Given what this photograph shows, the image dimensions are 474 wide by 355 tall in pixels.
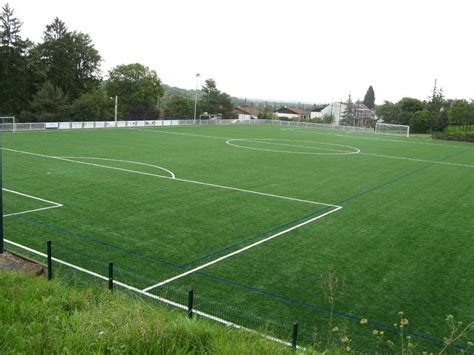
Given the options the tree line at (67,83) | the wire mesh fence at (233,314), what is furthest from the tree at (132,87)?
the wire mesh fence at (233,314)

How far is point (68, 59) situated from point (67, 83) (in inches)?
147

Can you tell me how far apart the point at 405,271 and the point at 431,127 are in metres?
75.4

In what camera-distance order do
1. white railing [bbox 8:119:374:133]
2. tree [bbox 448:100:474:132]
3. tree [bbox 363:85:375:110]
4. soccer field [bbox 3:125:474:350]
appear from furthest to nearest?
tree [bbox 363:85:375:110], tree [bbox 448:100:474:132], white railing [bbox 8:119:374:133], soccer field [bbox 3:125:474:350]

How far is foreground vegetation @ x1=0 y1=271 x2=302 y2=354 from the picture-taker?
16.4 ft

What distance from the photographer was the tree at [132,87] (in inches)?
3250

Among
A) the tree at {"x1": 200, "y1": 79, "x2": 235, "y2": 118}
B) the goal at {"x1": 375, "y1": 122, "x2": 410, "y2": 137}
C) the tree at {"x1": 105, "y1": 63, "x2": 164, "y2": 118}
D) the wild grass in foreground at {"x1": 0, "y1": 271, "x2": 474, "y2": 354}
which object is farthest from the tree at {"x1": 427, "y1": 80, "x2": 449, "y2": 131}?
the wild grass in foreground at {"x1": 0, "y1": 271, "x2": 474, "y2": 354}

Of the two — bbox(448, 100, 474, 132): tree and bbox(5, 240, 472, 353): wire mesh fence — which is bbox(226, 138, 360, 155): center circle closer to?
bbox(5, 240, 472, 353): wire mesh fence

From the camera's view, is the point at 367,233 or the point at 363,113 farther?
the point at 363,113

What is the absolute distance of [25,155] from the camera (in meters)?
26.7

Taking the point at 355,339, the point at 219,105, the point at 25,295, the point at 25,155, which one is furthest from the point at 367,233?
the point at 219,105

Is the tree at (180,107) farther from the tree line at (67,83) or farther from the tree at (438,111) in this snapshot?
the tree at (438,111)

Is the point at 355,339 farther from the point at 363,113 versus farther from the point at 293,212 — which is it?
the point at 363,113

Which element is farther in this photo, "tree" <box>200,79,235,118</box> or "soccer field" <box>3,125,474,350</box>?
"tree" <box>200,79,235,118</box>

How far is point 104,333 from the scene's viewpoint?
17.2 ft
